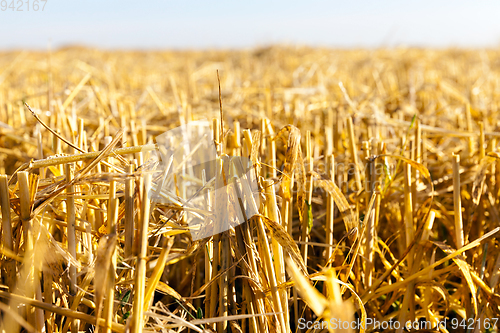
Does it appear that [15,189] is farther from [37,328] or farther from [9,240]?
[37,328]

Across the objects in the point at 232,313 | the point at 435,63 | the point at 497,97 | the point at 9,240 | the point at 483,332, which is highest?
the point at 435,63

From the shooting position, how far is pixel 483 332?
2.38 ft

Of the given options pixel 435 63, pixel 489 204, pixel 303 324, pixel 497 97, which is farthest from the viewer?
pixel 435 63

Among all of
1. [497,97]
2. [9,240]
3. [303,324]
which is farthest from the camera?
[497,97]

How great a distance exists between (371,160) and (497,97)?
74.7 inches

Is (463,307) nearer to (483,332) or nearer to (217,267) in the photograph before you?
(483,332)

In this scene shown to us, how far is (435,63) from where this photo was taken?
4.29 meters

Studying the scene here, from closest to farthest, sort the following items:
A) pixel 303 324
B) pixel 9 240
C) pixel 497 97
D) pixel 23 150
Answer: pixel 9 240 → pixel 303 324 → pixel 23 150 → pixel 497 97

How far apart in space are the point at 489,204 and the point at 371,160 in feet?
1.24

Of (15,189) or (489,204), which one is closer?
(15,189)

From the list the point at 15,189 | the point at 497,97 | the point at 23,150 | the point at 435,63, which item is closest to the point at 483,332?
the point at 15,189

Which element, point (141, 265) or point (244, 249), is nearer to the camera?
point (141, 265)

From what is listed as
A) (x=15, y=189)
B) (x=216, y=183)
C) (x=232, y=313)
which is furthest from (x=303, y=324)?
(x=15, y=189)

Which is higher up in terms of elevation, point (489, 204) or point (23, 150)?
point (23, 150)
